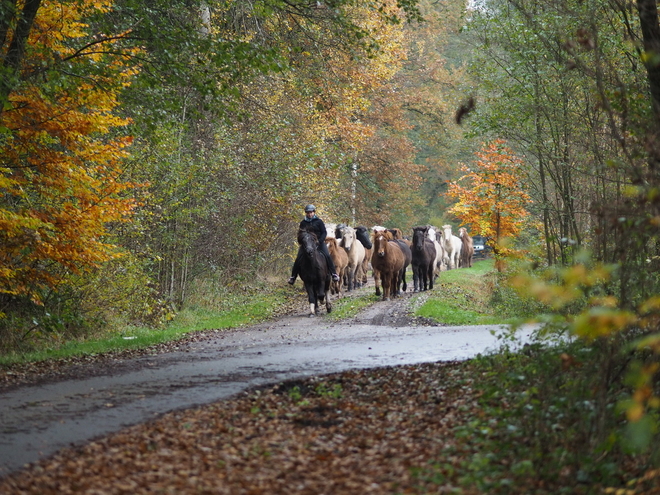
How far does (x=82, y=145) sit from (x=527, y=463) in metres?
10.4

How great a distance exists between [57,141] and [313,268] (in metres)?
10.0

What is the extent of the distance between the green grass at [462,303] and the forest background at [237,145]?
5.32 ft

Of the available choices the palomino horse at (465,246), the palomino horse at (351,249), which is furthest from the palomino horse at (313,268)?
the palomino horse at (465,246)

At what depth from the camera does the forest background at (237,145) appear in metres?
7.91

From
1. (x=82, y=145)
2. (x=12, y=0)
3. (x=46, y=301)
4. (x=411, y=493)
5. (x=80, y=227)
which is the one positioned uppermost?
(x=12, y=0)

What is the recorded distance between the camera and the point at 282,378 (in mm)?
11406

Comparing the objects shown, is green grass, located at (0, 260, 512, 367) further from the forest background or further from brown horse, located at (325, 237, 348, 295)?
brown horse, located at (325, 237, 348, 295)

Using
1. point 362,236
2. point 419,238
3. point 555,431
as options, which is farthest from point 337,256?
point 555,431

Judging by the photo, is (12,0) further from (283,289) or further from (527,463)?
(283,289)

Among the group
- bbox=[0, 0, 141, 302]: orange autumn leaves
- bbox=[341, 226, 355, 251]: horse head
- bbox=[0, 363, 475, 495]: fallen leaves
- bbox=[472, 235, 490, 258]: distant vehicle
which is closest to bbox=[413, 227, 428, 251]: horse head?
bbox=[341, 226, 355, 251]: horse head

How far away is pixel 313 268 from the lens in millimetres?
22922

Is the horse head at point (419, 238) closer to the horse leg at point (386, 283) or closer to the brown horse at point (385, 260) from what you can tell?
the brown horse at point (385, 260)

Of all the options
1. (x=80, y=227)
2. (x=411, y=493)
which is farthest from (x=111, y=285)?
(x=411, y=493)

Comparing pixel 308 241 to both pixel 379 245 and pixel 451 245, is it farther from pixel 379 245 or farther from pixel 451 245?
pixel 451 245
